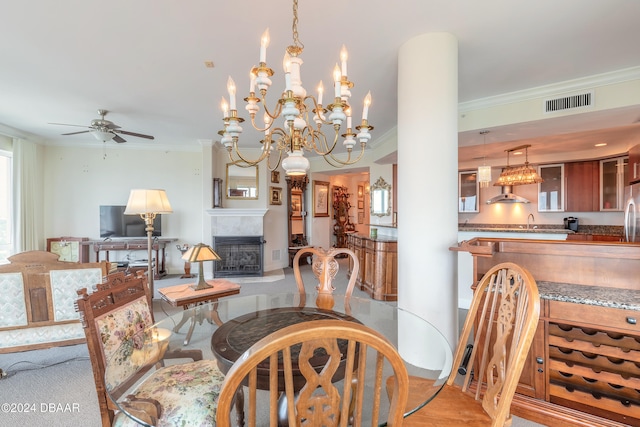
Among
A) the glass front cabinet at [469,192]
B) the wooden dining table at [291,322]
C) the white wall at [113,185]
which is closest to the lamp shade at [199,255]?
the wooden dining table at [291,322]

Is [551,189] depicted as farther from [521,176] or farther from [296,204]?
[296,204]

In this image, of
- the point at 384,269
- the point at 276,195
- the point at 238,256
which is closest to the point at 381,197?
the point at 384,269

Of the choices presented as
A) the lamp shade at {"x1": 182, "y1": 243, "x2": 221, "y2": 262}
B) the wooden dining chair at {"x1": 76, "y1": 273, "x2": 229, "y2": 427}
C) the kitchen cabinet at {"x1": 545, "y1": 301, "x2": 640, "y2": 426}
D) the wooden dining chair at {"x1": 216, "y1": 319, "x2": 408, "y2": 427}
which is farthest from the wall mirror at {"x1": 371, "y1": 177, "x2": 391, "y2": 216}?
the wooden dining chair at {"x1": 216, "y1": 319, "x2": 408, "y2": 427}

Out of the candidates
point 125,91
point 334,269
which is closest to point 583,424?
point 334,269

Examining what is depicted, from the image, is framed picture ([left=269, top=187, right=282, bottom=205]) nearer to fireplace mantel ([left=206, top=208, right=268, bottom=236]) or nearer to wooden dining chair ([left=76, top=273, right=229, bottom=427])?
fireplace mantel ([left=206, top=208, right=268, bottom=236])

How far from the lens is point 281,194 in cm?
662

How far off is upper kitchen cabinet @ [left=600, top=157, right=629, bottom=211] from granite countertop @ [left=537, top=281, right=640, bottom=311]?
4607mm

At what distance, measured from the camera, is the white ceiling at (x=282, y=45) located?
6.29 feet

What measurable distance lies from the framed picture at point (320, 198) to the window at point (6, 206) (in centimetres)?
550

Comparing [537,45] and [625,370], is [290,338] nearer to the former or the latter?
[625,370]

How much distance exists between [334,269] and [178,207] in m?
4.86

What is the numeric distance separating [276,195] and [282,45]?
4328mm

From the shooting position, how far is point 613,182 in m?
5.09

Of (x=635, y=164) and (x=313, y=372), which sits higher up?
(x=635, y=164)
